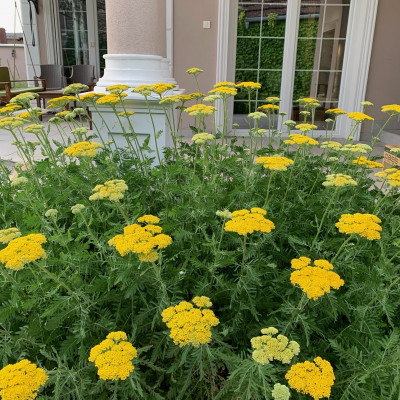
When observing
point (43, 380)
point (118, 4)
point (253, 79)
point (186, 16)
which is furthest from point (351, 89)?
point (43, 380)

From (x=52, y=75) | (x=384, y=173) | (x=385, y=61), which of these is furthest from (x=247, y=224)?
(x=52, y=75)

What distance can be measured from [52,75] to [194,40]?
3736mm

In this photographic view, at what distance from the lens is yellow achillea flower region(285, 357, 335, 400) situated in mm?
622

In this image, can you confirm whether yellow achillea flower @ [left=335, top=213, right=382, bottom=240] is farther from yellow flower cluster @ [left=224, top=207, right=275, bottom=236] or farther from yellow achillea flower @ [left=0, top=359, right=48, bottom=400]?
yellow achillea flower @ [left=0, top=359, right=48, bottom=400]

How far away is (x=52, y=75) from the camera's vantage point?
757 cm

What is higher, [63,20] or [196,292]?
→ [63,20]

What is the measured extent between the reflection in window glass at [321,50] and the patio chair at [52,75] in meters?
4.92

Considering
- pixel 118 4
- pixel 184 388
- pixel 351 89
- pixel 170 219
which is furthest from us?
pixel 351 89

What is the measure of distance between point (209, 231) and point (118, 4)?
5.84 feet

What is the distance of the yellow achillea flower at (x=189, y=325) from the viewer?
687 mm

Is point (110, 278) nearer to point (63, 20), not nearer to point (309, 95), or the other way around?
point (309, 95)

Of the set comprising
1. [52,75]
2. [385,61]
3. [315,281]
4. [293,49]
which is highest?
[293,49]

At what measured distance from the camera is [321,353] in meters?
0.94

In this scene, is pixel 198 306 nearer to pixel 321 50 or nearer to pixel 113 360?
pixel 113 360
